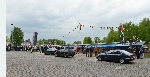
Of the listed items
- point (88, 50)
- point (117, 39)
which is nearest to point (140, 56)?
point (88, 50)

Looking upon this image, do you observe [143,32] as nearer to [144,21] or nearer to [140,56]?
[144,21]

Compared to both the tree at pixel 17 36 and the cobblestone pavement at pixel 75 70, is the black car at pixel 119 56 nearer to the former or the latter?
the cobblestone pavement at pixel 75 70

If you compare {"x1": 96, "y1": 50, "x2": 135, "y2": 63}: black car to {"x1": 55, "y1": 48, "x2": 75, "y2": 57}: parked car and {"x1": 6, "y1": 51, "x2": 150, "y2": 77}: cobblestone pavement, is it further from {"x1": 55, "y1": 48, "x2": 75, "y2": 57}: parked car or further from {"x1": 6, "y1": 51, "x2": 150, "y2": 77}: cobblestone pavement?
{"x1": 55, "y1": 48, "x2": 75, "y2": 57}: parked car

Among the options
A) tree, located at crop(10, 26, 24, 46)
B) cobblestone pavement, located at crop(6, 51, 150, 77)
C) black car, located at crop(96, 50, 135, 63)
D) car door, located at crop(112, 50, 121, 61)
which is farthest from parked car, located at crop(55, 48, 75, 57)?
tree, located at crop(10, 26, 24, 46)

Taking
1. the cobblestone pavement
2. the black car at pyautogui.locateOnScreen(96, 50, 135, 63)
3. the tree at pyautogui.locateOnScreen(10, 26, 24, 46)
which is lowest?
the cobblestone pavement

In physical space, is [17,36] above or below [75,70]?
above

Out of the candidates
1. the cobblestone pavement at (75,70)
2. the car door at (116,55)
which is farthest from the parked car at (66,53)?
the cobblestone pavement at (75,70)

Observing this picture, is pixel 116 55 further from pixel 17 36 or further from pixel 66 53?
pixel 17 36

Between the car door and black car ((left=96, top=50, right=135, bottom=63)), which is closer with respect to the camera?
black car ((left=96, top=50, right=135, bottom=63))

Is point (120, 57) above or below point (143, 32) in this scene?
below

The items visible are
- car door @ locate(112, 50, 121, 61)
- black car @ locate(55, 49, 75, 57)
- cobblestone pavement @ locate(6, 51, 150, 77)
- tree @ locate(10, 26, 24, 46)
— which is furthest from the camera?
tree @ locate(10, 26, 24, 46)

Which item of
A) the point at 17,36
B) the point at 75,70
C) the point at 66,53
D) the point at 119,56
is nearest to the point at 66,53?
the point at 66,53
